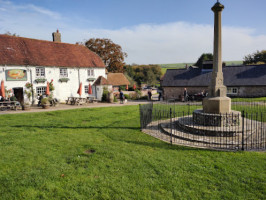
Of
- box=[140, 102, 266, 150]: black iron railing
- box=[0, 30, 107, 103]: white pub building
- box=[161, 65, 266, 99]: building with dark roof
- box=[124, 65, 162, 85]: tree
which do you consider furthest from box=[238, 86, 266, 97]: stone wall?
box=[124, 65, 162, 85]: tree

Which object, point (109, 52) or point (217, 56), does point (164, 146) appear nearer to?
point (217, 56)

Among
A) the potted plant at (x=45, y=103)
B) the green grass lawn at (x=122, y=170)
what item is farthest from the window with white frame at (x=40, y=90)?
the green grass lawn at (x=122, y=170)

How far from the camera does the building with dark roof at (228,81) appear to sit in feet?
84.9

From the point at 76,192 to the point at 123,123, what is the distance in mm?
7499

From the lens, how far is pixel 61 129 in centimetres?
1094

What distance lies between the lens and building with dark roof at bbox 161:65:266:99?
25.9 meters

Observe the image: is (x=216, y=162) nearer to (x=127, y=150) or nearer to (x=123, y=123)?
(x=127, y=150)

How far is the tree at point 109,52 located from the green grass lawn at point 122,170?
118 ft

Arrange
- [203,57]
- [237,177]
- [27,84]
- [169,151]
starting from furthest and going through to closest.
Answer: [203,57]
[27,84]
[169,151]
[237,177]

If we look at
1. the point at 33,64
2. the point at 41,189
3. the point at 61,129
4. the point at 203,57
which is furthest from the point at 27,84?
the point at 203,57

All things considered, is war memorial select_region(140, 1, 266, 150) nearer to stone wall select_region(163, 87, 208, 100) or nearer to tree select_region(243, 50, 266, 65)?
stone wall select_region(163, 87, 208, 100)

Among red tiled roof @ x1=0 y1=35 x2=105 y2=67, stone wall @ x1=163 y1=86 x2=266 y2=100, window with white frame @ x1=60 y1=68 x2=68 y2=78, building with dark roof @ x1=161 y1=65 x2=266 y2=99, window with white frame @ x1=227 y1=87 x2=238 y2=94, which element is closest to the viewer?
red tiled roof @ x1=0 y1=35 x2=105 y2=67

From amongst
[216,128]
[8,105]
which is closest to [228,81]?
[216,128]

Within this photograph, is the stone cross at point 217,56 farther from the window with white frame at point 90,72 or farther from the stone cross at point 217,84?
the window with white frame at point 90,72
